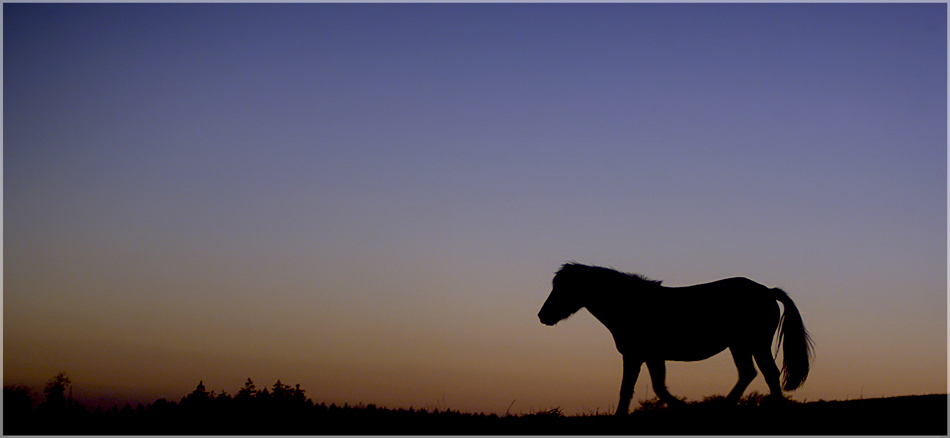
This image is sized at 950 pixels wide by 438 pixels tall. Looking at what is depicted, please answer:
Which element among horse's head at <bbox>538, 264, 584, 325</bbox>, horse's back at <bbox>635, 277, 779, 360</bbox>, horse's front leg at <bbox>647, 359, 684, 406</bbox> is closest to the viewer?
horse's front leg at <bbox>647, 359, 684, 406</bbox>

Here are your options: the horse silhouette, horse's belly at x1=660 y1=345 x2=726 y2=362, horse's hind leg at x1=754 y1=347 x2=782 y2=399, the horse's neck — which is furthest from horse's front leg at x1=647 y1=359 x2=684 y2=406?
horse's hind leg at x1=754 y1=347 x2=782 y2=399

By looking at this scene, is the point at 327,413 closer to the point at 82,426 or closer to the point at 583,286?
the point at 82,426

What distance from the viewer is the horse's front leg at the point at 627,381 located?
37.3 feet

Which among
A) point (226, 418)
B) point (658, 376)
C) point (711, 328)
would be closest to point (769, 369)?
point (711, 328)

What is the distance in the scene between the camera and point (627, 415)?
11.1 meters

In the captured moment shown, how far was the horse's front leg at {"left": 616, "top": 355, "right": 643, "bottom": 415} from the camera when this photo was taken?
11383 millimetres

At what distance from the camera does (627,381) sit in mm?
11531

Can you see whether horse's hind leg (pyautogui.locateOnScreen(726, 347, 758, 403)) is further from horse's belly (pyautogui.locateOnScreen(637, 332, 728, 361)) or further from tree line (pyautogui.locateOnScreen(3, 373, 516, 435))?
tree line (pyautogui.locateOnScreen(3, 373, 516, 435))

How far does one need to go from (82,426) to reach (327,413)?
3.02 meters

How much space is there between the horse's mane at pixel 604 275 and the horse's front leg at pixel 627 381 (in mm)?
1159

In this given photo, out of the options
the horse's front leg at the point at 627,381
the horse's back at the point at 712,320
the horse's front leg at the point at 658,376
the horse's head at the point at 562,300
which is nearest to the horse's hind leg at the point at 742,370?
the horse's back at the point at 712,320

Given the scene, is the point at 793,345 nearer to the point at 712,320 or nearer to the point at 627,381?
the point at 712,320

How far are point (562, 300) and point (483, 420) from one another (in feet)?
8.04

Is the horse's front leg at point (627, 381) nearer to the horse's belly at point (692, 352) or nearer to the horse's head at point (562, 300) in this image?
the horse's belly at point (692, 352)
